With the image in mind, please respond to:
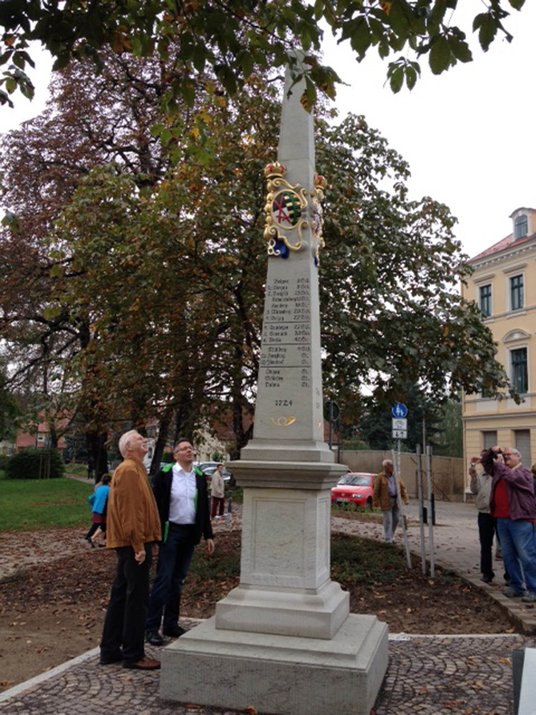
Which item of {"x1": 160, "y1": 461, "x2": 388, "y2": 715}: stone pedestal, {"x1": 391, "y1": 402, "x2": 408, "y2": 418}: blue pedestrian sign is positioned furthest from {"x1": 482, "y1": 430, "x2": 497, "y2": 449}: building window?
{"x1": 160, "y1": 461, "x2": 388, "y2": 715}: stone pedestal

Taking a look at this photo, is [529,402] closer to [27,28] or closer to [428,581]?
[428,581]

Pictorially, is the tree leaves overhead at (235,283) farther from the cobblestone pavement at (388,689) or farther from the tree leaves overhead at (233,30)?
the cobblestone pavement at (388,689)

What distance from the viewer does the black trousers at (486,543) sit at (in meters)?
10.1

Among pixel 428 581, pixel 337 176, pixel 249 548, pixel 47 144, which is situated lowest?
pixel 428 581

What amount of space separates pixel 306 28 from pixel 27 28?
1.88 m

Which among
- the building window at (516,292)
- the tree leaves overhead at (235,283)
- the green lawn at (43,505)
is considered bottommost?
the green lawn at (43,505)

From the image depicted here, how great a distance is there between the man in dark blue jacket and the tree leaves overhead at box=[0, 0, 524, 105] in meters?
3.40

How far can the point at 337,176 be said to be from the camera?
10.7 m

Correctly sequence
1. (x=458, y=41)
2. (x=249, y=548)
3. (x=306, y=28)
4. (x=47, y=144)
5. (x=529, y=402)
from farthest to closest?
(x=529, y=402) → (x=47, y=144) → (x=249, y=548) → (x=306, y=28) → (x=458, y=41)

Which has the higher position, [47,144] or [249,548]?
[47,144]

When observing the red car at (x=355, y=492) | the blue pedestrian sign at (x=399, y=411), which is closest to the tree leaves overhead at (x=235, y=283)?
the blue pedestrian sign at (x=399, y=411)

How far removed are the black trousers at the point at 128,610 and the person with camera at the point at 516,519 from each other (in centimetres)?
509

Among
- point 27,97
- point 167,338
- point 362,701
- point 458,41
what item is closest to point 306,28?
point 458,41

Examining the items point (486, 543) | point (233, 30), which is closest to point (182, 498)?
point (233, 30)
